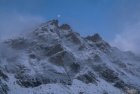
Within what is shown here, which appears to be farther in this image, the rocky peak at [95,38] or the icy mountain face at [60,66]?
the rocky peak at [95,38]

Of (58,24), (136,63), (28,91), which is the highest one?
(58,24)

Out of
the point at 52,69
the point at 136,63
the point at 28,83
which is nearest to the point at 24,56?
the point at 52,69

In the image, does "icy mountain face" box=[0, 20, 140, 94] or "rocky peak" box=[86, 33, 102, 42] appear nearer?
"icy mountain face" box=[0, 20, 140, 94]

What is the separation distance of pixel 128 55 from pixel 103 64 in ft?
142

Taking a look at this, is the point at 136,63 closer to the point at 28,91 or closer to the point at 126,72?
the point at 126,72

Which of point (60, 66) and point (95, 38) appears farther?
point (95, 38)

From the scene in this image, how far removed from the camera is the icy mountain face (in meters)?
90.2

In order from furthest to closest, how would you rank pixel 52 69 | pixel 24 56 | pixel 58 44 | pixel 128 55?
1. pixel 128 55
2. pixel 58 44
3. pixel 24 56
4. pixel 52 69

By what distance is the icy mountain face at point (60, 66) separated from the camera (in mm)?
90250

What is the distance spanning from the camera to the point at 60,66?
107 metres

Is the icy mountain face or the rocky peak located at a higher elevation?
the rocky peak

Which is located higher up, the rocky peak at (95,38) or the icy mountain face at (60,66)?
the rocky peak at (95,38)

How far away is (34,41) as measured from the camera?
12281 centimetres

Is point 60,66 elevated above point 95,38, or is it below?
below
